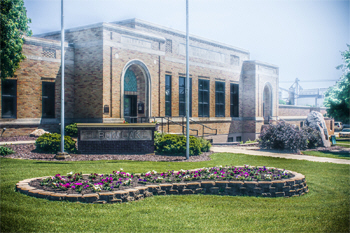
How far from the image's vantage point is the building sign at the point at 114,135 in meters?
16.4

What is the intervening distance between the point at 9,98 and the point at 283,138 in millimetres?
16425

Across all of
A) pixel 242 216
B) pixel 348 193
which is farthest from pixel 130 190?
pixel 348 193

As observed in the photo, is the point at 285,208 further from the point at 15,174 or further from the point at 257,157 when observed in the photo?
the point at 257,157

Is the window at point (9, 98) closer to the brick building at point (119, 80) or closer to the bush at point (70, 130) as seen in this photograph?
the brick building at point (119, 80)

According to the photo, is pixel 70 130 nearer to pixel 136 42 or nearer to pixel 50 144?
pixel 50 144

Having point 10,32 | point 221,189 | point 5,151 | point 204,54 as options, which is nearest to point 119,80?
point 10,32

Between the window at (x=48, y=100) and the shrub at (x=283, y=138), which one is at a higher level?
the window at (x=48, y=100)

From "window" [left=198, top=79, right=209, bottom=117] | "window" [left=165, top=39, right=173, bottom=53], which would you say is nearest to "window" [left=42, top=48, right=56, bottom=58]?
"window" [left=165, top=39, right=173, bottom=53]

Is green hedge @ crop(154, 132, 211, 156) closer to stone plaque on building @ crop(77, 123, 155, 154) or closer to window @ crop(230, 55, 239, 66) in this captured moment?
stone plaque on building @ crop(77, 123, 155, 154)

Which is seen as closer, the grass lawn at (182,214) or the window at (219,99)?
the grass lawn at (182,214)

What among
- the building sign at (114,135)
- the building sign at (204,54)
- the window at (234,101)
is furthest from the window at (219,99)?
the building sign at (114,135)

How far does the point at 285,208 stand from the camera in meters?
7.57

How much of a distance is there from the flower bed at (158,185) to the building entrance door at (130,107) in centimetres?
1438

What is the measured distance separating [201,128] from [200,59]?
6143 millimetres
